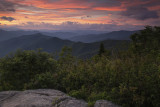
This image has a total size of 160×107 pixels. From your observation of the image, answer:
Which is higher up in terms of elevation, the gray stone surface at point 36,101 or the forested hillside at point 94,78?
the forested hillside at point 94,78

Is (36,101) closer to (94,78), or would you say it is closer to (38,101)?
(38,101)

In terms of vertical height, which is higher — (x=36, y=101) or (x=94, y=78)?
(x=94, y=78)

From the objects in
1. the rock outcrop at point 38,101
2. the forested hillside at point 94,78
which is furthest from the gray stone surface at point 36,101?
the forested hillside at point 94,78

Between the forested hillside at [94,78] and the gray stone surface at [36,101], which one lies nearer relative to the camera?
the forested hillside at [94,78]

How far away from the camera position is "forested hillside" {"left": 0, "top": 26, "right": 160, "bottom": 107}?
4.24 metres

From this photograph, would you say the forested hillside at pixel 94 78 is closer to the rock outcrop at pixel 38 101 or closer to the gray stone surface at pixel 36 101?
the rock outcrop at pixel 38 101

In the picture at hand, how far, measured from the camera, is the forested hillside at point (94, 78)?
424 cm

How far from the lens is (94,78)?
6.00m

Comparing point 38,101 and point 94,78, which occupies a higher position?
point 94,78

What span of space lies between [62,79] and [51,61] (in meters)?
1.54

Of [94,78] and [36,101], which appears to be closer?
[36,101]

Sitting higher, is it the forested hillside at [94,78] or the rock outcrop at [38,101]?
the forested hillside at [94,78]

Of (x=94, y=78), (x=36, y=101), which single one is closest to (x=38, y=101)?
(x=36, y=101)

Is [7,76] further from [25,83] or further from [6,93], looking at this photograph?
[6,93]
